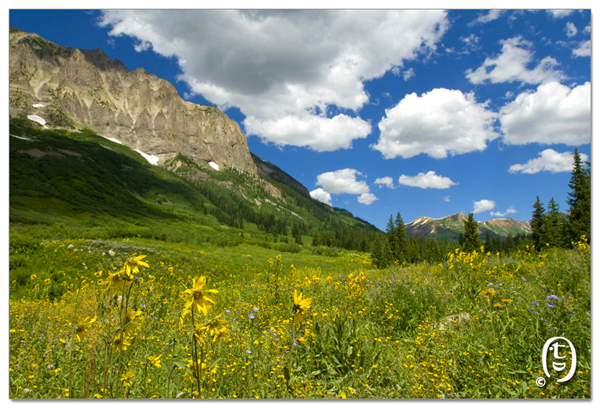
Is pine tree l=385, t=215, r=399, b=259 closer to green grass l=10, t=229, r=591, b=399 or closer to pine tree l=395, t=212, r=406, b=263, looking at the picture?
pine tree l=395, t=212, r=406, b=263

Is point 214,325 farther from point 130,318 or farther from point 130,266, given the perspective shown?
point 130,266

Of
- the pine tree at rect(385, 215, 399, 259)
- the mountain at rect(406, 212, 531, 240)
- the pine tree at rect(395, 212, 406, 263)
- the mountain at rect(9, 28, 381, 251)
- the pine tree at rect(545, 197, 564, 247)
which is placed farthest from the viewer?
the pine tree at rect(395, 212, 406, 263)

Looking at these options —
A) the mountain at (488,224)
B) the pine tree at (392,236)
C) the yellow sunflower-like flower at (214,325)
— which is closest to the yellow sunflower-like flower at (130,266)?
the yellow sunflower-like flower at (214,325)

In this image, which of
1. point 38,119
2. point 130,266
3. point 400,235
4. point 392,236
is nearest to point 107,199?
point 392,236

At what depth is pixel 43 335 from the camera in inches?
173

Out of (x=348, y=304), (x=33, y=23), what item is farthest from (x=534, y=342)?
(x=33, y=23)

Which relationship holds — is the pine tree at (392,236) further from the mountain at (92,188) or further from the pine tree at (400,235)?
the mountain at (92,188)

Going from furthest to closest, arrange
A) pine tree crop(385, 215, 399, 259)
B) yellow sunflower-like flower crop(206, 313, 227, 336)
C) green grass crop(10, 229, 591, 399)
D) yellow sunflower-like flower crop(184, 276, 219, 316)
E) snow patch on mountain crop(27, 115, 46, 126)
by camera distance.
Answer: snow patch on mountain crop(27, 115, 46, 126) → pine tree crop(385, 215, 399, 259) → green grass crop(10, 229, 591, 399) → yellow sunflower-like flower crop(206, 313, 227, 336) → yellow sunflower-like flower crop(184, 276, 219, 316)

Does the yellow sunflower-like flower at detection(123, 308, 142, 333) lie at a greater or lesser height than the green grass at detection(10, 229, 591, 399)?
greater

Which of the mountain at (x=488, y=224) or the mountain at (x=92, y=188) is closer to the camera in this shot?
the mountain at (x=488, y=224)

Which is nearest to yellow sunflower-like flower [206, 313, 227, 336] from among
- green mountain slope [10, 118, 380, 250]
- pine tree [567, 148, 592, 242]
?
pine tree [567, 148, 592, 242]

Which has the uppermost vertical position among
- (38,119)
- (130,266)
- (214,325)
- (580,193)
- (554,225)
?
(38,119)

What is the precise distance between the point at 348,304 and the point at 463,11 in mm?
5773

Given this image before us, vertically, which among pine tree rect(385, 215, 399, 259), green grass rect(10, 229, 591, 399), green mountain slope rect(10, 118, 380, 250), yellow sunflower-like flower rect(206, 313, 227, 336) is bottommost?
green grass rect(10, 229, 591, 399)
